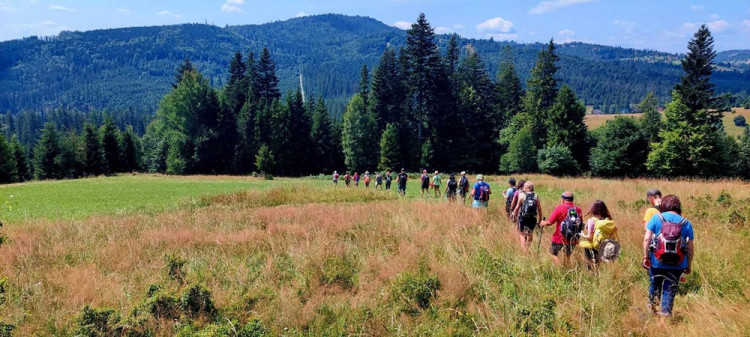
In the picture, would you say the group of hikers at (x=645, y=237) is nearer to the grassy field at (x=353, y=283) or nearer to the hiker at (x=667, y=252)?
the hiker at (x=667, y=252)

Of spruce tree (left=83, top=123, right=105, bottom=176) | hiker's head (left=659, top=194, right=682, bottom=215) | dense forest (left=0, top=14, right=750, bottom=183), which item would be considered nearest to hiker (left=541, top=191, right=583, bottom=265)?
hiker's head (left=659, top=194, right=682, bottom=215)

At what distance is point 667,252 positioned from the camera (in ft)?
16.0

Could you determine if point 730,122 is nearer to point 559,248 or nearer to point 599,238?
point 559,248

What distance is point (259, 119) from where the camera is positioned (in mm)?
55156

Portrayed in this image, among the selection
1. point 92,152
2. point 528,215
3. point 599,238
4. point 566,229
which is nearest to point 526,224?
point 528,215

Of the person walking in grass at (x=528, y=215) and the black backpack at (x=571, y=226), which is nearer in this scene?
the black backpack at (x=571, y=226)

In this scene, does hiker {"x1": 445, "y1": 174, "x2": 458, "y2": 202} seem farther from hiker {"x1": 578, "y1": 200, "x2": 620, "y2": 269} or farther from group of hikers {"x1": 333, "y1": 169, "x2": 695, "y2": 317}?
hiker {"x1": 578, "y1": 200, "x2": 620, "y2": 269}

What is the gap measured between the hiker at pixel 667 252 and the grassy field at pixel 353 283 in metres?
0.22

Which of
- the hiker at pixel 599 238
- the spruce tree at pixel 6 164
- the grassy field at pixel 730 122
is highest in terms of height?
the grassy field at pixel 730 122

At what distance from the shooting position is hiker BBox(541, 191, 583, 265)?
653cm

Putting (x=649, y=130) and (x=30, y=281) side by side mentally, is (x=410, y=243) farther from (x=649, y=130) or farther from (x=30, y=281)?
(x=649, y=130)

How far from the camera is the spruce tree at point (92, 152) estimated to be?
2256 inches

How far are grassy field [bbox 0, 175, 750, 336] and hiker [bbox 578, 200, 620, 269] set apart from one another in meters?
0.21

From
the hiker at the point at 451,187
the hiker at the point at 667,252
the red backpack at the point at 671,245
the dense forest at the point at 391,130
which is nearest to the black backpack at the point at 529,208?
the hiker at the point at 667,252
